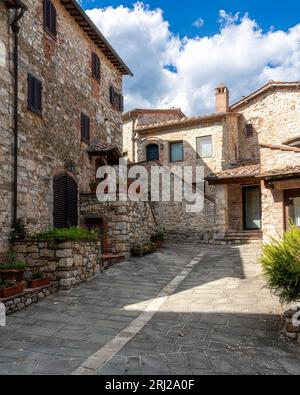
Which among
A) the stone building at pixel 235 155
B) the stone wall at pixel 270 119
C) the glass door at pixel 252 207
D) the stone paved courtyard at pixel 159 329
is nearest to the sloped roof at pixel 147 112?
the stone building at pixel 235 155

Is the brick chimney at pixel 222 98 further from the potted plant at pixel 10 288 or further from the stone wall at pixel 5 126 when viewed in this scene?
the potted plant at pixel 10 288

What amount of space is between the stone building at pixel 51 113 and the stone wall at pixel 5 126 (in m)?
0.03

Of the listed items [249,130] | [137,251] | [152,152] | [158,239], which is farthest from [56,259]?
[249,130]

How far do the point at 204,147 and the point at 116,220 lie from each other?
10903 millimetres

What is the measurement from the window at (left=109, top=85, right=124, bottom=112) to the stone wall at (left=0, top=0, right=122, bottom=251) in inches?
36.3

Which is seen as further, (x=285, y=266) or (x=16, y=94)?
(x=16, y=94)

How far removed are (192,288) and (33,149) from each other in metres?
6.09

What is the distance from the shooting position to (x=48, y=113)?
11211mm

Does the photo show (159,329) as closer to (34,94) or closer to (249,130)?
(34,94)

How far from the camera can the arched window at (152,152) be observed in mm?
22703

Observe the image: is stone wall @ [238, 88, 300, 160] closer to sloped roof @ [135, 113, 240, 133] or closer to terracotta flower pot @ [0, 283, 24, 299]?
sloped roof @ [135, 113, 240, 133]

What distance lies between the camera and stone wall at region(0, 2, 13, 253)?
29.4ft

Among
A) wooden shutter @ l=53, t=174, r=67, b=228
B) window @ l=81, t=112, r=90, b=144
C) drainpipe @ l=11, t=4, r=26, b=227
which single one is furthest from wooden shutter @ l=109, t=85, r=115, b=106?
drainpipe @ l=11, t=4, r=26, b=227

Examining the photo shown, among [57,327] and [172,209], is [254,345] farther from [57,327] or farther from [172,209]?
[172,209]
